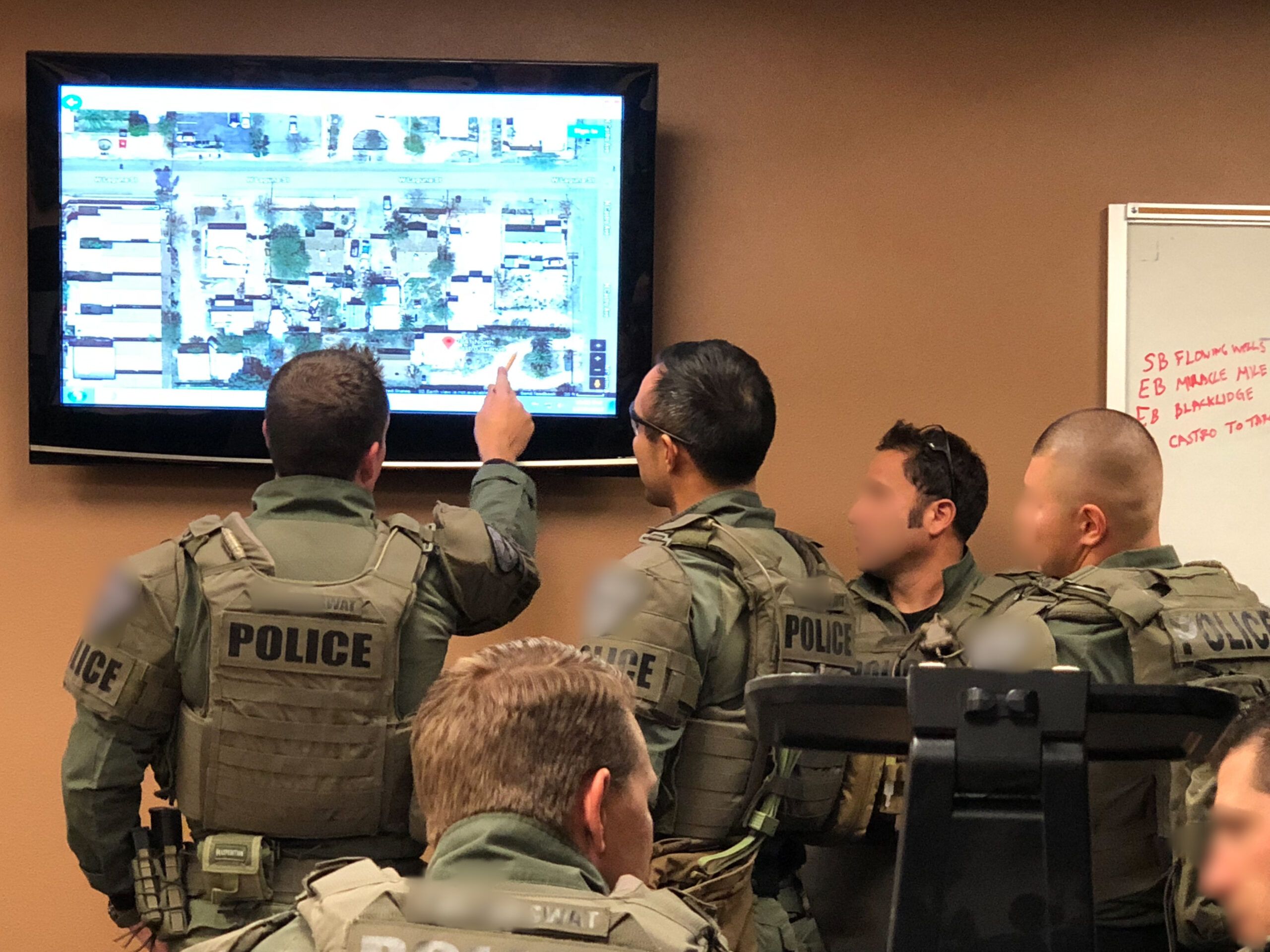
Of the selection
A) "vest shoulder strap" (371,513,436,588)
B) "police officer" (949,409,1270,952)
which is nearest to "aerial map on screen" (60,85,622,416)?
"vest shoulder strap" (371,513,436,588)

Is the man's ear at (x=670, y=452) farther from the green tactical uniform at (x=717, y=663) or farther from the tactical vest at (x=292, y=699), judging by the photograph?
the tactical vest at (x=292, y=699)

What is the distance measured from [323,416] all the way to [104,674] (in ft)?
1.78

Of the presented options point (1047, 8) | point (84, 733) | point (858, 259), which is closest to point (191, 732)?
point (84, 733)

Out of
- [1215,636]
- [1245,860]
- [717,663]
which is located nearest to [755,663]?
[717,663]

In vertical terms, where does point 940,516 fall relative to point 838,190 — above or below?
below

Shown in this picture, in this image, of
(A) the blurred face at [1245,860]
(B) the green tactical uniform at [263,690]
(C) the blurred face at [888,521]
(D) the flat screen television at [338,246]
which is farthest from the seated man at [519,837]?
(D) the flat screen television at [338,246]

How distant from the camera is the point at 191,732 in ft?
7.39

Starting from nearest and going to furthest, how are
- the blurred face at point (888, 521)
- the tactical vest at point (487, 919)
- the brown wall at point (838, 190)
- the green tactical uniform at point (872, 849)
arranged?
1. the tactical vest at point (487, 919)
2. the green tactical uniform at point (872, 849)
3. the blurred face at point (888, 521)
4. the brown wall at point (838, 190)

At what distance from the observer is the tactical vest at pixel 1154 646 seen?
215cm

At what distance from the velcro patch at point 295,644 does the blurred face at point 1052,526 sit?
47.1 inches

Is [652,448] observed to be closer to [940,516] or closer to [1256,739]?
[940,516]

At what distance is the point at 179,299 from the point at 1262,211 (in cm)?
252

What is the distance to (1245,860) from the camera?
1.31m

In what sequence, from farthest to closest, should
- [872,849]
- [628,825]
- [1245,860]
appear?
[872,849] → [628,825] → [1245,860]
